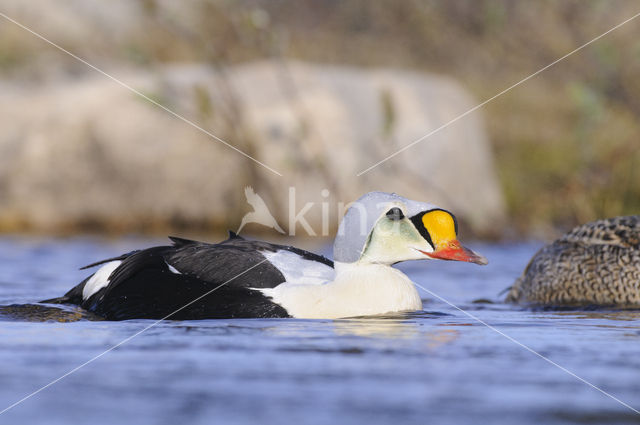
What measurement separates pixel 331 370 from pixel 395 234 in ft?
6.17

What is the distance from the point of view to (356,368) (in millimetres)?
4723

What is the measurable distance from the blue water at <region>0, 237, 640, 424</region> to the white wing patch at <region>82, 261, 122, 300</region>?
0.60 meters

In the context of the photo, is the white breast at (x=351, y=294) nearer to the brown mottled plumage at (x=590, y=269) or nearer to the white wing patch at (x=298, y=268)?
the white wing patch at (x=298, y=268)

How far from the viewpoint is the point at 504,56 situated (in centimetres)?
1775

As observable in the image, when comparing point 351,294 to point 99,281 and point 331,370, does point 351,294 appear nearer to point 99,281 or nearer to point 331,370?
point 331,370

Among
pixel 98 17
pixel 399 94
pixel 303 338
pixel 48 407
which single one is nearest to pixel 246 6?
pixel 98 17

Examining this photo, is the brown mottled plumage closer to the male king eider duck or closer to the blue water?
the blue water

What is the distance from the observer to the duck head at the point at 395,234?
6406 mm

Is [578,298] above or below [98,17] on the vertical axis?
below

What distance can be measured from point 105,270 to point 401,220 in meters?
1.92

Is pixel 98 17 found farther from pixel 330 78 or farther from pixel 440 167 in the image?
→ pixel 440 167

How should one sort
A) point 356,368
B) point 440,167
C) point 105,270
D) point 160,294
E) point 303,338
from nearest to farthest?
point 356,368 < point 303,338 < point 160,294 < point 105,270 < point 440,167

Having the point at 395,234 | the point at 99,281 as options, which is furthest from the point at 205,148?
the point at 395,234

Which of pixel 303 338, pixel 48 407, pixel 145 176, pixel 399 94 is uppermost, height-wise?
pixel 399 94
